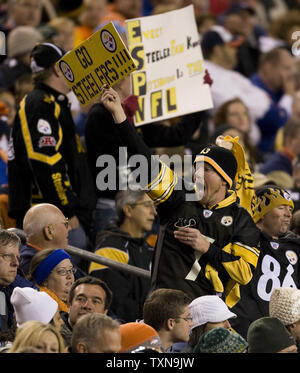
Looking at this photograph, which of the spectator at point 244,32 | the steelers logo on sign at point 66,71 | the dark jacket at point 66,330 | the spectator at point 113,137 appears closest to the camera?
the dark jacket at point 66,330

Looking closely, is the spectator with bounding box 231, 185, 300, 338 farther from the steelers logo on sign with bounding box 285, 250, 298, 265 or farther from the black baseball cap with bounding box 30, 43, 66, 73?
the black baseball cap with bounding box 30, 43, 66, 73

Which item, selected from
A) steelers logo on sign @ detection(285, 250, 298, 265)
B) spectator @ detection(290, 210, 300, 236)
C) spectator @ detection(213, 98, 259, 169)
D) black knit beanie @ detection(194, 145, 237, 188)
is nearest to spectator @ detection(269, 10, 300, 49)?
spectator @ detection(213, 98, 259, 169)

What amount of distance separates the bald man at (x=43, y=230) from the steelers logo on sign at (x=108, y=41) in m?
1.31

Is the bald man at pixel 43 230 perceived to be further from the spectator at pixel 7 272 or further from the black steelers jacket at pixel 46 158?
the spectator at pixel 7 272

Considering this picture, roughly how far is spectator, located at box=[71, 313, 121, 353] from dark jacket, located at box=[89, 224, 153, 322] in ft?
7.17

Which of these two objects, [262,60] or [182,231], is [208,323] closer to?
[182,231]

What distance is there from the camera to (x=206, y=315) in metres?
7.29

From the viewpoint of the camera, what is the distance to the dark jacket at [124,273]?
875cm

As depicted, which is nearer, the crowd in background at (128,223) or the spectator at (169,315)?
the crowd in background at (128,223)

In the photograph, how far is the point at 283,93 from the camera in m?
14.5

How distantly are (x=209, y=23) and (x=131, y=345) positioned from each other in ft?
29.6

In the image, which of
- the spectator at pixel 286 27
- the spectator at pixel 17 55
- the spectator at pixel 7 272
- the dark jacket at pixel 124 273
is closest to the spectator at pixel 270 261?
the dark jacket at pixel 124 273
